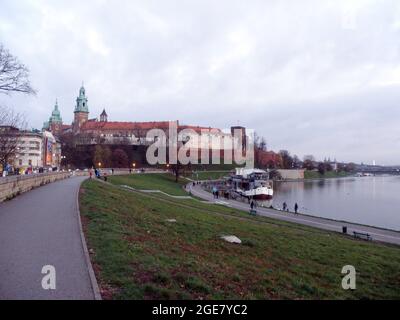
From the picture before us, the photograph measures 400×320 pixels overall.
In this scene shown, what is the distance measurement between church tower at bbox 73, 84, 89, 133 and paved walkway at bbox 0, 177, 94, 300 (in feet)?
425

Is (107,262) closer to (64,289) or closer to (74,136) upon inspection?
(64,289)

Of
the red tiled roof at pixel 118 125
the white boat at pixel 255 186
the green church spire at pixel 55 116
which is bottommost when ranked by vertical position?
the white boat at pixel 255 186

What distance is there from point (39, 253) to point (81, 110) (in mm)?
139261

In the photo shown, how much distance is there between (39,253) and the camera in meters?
8.67

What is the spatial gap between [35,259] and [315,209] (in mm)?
42791

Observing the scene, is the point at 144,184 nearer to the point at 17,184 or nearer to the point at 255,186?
the point at 255,186

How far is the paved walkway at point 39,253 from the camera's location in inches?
250

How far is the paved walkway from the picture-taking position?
20.8 ft

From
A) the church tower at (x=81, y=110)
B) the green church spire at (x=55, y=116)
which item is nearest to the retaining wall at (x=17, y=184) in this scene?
the church tower at (x=81, y=110)

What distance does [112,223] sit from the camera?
12992 millimetres

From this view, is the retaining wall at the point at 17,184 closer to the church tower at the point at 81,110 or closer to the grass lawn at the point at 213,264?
the grass lawn at the point at 213,264

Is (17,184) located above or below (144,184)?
above

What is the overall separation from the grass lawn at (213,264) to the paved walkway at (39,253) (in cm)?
47

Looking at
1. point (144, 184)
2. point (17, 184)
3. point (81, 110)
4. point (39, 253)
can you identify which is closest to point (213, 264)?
point (39, 253)
